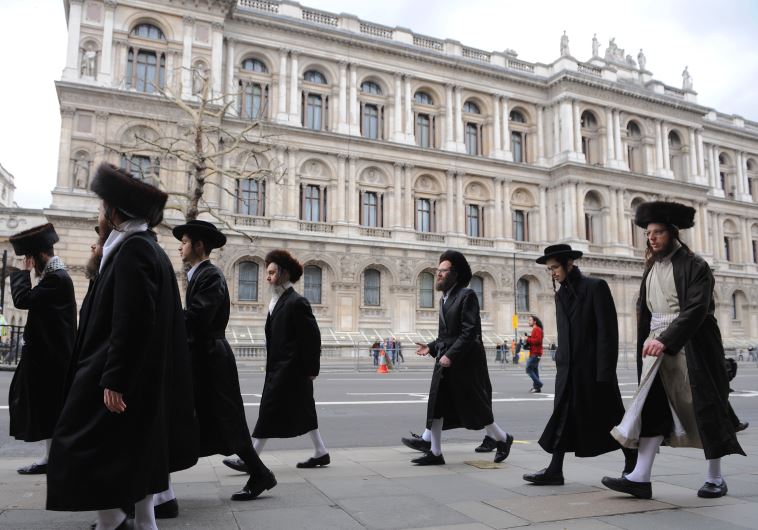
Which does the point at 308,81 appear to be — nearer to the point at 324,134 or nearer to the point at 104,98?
the point at 324,134

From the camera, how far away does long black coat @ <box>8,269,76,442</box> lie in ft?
19.2

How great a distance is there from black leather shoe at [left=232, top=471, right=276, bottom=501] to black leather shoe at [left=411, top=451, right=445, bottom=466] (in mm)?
1943

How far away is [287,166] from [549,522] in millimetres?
31357

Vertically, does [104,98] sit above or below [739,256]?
above

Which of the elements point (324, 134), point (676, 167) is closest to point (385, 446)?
point (324, 134)

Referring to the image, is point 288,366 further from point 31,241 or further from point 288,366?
point 31,241

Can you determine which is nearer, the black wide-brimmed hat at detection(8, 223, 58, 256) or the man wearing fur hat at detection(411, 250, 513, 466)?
the black wide-brimmed hat at detection(8, 223, 58, 256)

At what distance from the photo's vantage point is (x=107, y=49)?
30812 mm

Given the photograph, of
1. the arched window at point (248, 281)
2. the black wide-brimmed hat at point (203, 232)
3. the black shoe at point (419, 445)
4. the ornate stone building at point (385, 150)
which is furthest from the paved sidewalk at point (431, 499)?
the arched window at point (248, 281)

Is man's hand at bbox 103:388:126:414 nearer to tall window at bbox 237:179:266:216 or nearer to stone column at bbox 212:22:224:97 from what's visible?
stone column at bbox 212:22:224:97

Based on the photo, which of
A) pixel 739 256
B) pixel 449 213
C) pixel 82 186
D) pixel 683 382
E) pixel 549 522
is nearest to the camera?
pixel 549 522

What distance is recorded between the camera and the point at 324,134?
35.2 metres

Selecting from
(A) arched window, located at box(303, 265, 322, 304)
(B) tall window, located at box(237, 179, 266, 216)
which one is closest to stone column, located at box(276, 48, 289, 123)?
(B) tall window, located at box(237, 179, 266, 216)

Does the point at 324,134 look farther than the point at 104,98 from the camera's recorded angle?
Yes
